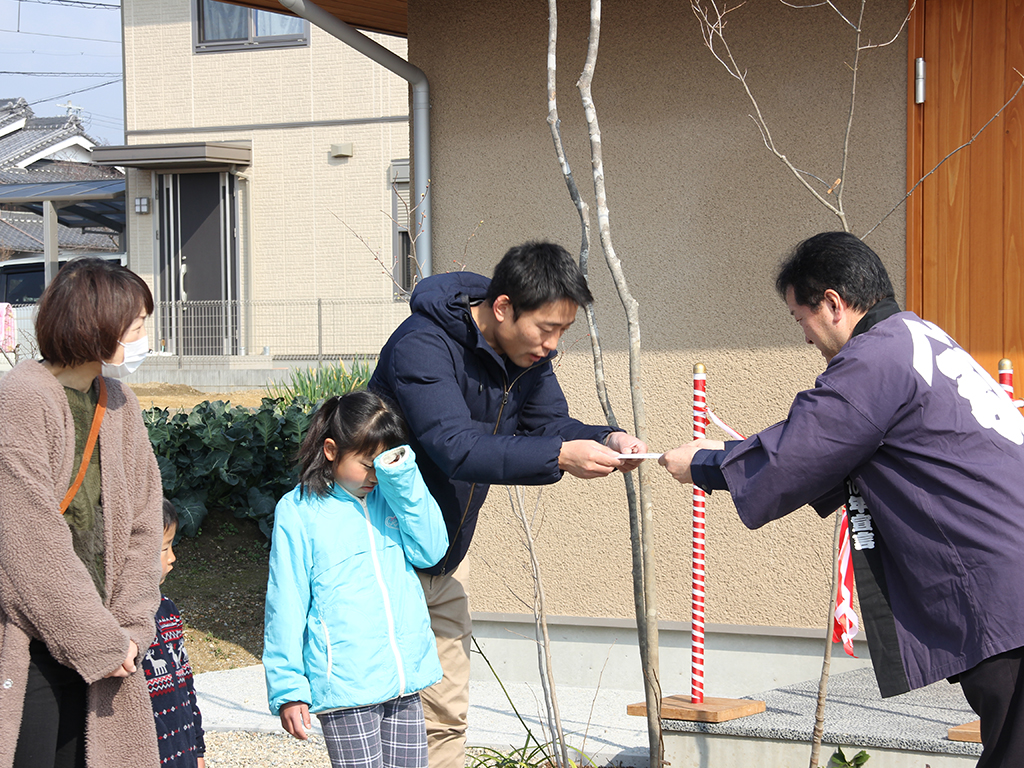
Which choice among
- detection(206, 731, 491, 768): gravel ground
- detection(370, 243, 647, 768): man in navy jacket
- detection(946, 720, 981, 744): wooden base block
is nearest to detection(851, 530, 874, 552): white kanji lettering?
detection(370, 243, 647, 768): man in navy jacket

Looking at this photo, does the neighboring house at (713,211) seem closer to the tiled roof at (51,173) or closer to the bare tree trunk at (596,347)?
the bare tree trunk at (596,347)

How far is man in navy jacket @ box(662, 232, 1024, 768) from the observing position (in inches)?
84.6

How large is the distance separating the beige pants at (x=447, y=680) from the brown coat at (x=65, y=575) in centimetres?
81

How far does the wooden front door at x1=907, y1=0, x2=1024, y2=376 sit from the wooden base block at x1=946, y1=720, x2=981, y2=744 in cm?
164

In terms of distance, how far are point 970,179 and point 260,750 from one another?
3.89 m

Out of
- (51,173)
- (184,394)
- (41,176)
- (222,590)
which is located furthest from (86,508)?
(51,173)

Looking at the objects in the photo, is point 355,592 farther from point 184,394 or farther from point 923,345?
point 184,394

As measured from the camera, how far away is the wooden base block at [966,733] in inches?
134

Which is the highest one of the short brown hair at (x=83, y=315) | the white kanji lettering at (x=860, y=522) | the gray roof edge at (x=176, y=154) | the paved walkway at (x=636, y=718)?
the gray roof edge at (x=176, y=154)

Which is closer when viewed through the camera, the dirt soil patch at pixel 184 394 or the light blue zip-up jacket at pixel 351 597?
the light blue zip-up jacket at pixel 351 597

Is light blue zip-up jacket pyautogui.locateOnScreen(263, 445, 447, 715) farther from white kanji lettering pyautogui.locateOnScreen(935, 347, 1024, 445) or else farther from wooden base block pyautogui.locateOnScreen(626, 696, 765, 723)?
wooden base block pyautogui.locateOnScreen(626, 696, 765, 723)

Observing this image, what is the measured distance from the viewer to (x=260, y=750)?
172 inches

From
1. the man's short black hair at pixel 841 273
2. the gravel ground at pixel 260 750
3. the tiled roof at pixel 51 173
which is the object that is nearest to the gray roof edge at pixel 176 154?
the tiled roof at pixel 51 173

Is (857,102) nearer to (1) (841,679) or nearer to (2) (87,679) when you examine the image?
(1) (841,679)
